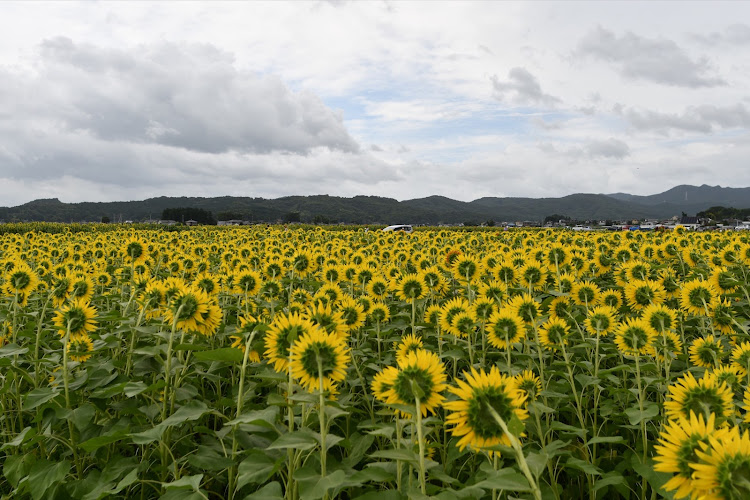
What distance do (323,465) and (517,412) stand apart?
0.83m

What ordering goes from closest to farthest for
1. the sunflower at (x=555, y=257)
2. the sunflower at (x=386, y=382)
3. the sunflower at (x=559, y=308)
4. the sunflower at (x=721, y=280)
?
the sunflower at (x=386, y=382)
the sunflower at (x=559, y=308)
the sunflower at (x=721, y=280)
the sunflower at (x=555, y=257)

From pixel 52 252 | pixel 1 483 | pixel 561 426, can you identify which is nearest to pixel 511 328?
pixel 561 426

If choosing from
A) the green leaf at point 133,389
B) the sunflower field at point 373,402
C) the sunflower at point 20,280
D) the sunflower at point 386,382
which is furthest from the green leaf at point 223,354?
the sunflower at point 20,280

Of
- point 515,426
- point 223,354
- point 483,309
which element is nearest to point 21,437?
point 223,354

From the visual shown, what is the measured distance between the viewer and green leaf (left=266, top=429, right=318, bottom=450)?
5.68 feet

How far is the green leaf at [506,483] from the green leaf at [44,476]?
2.52 metres

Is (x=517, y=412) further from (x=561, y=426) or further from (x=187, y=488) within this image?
(x=187, y=488)

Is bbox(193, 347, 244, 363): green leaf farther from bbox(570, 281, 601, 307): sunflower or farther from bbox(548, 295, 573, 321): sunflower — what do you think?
bbox(570, 281, 601, 307): sunflower

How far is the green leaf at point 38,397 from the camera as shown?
2723 millimetres

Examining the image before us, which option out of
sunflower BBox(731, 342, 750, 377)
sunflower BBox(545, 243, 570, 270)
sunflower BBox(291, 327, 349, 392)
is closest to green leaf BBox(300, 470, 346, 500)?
sunflower BBox(291, 327, 349, 392)

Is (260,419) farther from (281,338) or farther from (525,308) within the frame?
(525,308)

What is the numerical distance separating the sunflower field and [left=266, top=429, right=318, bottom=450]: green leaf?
13 mm

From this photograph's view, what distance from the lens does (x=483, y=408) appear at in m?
1.54

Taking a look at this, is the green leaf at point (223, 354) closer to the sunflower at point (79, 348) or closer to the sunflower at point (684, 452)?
the sunflower at point (79, 348)
